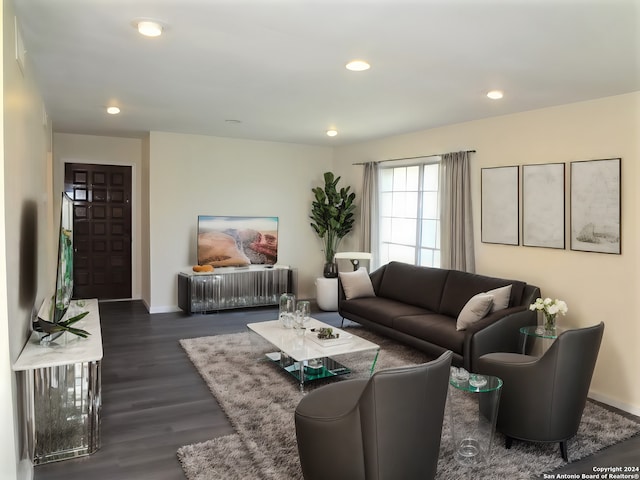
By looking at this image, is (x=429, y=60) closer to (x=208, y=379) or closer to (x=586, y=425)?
(x=586, y=425)

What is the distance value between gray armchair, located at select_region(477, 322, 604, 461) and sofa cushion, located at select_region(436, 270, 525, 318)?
1628mm

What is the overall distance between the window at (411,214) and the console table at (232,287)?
164cm

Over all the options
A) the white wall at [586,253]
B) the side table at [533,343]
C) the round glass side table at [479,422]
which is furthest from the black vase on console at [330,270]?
the round glass side table at [479,422]

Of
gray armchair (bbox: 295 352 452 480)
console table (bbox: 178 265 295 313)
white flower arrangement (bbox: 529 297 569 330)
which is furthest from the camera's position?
console table (bbox: 178 265 295 313)

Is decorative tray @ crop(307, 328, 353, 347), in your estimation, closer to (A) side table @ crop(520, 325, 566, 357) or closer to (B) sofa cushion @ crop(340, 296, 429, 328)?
(B) sofa cushion @ crop(340, 296, 429, 328)

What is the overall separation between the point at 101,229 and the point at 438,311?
530cm

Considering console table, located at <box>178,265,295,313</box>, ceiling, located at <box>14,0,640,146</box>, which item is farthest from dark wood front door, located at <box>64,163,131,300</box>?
ceiling, located at <box>14,0,640,146</box>

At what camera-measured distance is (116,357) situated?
4.87 meters

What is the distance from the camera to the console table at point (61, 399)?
9.07ft

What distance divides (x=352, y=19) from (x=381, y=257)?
4.81m

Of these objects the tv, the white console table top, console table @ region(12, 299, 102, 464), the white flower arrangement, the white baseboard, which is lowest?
the white baseboard

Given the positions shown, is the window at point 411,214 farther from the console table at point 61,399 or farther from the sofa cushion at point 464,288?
the console table at point 61,399

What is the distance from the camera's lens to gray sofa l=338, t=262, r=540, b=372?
162 inches

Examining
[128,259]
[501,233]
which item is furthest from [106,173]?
[501,233]
